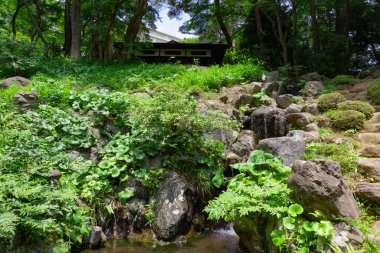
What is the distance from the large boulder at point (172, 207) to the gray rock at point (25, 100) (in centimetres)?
435

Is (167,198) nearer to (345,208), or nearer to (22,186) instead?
(22,186)

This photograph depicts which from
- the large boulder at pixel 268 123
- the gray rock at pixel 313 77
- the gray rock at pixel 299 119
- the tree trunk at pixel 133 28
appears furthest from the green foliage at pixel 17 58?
the gray rock at pixel 313 77

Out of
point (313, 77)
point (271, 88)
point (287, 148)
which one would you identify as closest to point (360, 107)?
point (287, 148)

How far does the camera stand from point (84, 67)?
14.3 meters

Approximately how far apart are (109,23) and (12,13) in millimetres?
8562

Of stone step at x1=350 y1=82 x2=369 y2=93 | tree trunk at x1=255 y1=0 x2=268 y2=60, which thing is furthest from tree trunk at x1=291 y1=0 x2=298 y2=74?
stone step at x1=350 y1=82 x2=369 y2=93

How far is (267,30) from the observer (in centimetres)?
1744

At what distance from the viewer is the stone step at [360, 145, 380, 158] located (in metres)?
6.36

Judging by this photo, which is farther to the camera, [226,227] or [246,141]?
[246,141]

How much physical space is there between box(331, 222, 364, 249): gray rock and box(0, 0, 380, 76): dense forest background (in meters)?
10.8

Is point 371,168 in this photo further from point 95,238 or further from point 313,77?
point 313,77

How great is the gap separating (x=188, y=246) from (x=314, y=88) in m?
8.60

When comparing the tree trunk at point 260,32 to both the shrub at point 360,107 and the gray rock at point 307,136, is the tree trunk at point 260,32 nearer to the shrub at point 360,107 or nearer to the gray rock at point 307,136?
the shrub at point 360,107

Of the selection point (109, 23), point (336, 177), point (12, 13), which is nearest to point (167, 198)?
point (336, 177)
